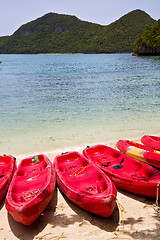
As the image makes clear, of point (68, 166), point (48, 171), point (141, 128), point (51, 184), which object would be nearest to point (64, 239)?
point (51, 184)

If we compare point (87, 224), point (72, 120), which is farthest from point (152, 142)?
point (72, 120)

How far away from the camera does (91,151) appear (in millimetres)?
6648

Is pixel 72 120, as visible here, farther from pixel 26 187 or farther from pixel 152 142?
pixel 26 187

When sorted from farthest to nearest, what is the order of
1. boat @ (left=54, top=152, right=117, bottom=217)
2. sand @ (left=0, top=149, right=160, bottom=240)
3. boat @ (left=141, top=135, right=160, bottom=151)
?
boat @ (left=141, top=135, right=160, bottom=151) → boat @ (left=54, top=152, right=117, bottom=217) → sand @ (left=0, top=149, right=160, bottom=240)

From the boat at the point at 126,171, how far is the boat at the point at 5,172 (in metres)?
2.21

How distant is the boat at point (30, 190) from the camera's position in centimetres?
385

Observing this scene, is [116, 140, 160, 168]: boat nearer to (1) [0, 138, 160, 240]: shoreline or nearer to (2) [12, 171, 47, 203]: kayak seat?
(1) [0, 138, 160, 240]: shoreline

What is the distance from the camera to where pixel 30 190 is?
4.79 metres

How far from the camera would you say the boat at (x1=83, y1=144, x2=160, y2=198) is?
15.0 feet

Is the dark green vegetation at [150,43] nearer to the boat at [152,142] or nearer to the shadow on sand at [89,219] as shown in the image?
the boat at [152,142]

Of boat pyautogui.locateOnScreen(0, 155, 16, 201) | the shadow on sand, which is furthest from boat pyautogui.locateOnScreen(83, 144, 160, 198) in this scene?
boat pyautogui.locateOnScreen(0, 155, 16, 201)

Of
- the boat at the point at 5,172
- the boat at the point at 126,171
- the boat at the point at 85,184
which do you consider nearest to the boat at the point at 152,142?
the boat at the point at 126,171

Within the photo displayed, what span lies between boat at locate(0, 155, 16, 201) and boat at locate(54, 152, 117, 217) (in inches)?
48.3

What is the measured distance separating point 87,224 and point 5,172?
9.15 ft
